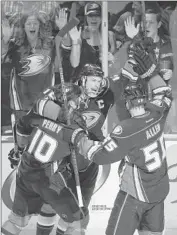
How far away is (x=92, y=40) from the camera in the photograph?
3154mm

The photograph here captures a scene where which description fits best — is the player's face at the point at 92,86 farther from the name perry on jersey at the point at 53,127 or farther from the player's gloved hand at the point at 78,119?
the name perry on jersey at the point at 53,127

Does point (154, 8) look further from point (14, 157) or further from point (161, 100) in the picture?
point (14, 157)

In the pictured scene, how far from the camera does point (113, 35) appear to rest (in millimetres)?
3158

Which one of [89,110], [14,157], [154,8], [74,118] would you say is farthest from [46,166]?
[154,8]

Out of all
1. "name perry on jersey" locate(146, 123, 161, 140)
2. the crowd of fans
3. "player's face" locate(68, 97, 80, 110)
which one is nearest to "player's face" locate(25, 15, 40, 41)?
the crowd of fans

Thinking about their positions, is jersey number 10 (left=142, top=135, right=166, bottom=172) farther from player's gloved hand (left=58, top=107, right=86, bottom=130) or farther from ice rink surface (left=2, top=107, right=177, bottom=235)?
player's gloved hand (left=58, top=107, right=86, bottom=130)

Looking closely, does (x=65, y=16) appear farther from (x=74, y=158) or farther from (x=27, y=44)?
(x=74, y=158)

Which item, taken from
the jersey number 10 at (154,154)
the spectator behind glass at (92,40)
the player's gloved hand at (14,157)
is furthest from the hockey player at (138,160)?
the player's gloved hand at (14,157)

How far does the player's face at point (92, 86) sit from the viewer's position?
3.05 meters

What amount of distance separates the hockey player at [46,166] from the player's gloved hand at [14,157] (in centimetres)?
4

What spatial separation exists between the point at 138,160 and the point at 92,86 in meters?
0.59

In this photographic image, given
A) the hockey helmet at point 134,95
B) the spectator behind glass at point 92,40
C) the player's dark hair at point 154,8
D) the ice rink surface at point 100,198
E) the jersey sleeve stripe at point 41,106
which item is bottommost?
the ice rink surface at point 100,198

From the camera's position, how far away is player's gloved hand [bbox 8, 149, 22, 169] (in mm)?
3109

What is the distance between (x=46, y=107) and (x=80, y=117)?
0.77ft
